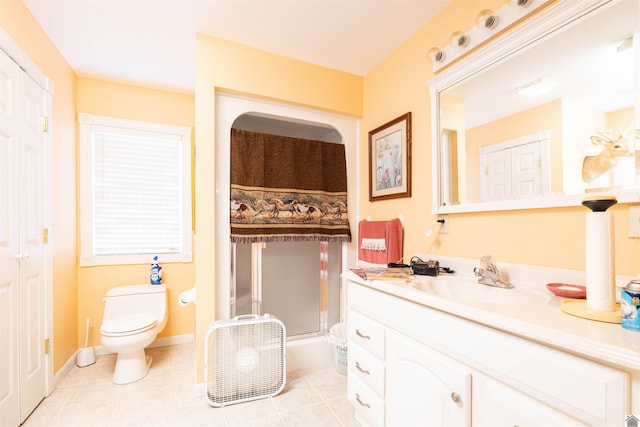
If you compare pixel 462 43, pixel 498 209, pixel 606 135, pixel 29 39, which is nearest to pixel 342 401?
pixel 498 209

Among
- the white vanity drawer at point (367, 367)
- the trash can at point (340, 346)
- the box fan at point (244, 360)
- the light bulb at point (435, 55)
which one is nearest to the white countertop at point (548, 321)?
the white vanity drawer at point (367, 367)

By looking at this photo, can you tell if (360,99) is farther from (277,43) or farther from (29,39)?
(29,39)

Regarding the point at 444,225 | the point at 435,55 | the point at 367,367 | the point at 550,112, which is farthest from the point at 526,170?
the point at 367,367

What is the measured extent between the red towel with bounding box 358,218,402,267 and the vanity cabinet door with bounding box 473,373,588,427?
1.16 m

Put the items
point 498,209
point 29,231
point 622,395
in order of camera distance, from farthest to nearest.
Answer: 1. point 29,231
2. point 498,209
3. point 622,395

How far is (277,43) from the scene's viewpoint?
6.98ft

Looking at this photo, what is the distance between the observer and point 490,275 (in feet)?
4.43

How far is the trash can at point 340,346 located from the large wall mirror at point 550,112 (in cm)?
133

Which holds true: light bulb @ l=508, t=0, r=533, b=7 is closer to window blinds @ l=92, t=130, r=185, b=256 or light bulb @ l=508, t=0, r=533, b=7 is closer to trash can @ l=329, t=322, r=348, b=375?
trash can @ l=329, t=322, r=348, b=375

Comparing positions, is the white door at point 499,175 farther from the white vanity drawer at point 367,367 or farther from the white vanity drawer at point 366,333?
the white vanity drawer at point 367,367

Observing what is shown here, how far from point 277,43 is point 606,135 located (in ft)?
6.51

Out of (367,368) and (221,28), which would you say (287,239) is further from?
(221,28)

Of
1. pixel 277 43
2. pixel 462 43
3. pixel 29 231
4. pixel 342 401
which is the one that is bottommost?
pixel 342 401

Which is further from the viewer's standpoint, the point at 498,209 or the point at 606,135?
the point at 498,209
